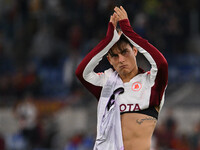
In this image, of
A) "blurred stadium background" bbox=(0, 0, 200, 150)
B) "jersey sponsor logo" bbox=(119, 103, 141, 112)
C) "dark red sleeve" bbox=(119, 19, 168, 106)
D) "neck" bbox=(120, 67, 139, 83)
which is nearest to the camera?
"dark red sleeve" bbox=(119, 19, 168, 106)

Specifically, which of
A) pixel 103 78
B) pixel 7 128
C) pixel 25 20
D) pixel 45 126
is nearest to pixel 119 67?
pixel 103 78

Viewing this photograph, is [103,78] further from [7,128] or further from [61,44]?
[61,44]

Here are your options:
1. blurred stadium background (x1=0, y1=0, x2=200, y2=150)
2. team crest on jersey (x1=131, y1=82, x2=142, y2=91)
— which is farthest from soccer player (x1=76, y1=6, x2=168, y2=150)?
blurred stadium background (x1=0, y1=0, x2=200, y2=150)

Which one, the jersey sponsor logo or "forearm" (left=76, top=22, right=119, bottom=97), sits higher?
"forearm" (left=76, top=22, right=119, bottom=97)

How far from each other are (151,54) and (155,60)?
0.06 m

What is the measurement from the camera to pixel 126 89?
5027 mm

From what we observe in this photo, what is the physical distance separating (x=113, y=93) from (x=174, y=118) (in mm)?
8041

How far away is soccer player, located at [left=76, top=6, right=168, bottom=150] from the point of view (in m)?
4.86

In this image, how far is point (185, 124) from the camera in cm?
1340

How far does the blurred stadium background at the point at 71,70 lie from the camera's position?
1346 cm

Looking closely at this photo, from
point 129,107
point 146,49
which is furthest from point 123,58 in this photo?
point 129,107

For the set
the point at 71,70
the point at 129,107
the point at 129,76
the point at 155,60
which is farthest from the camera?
the point at 71,70

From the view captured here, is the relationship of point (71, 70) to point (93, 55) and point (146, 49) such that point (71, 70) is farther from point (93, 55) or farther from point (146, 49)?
point (146, 49)

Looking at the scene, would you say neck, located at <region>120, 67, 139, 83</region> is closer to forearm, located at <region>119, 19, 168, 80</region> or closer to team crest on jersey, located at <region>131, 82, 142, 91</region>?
team crest on jersey, located at <region>131, 82, 142, 91</region>
